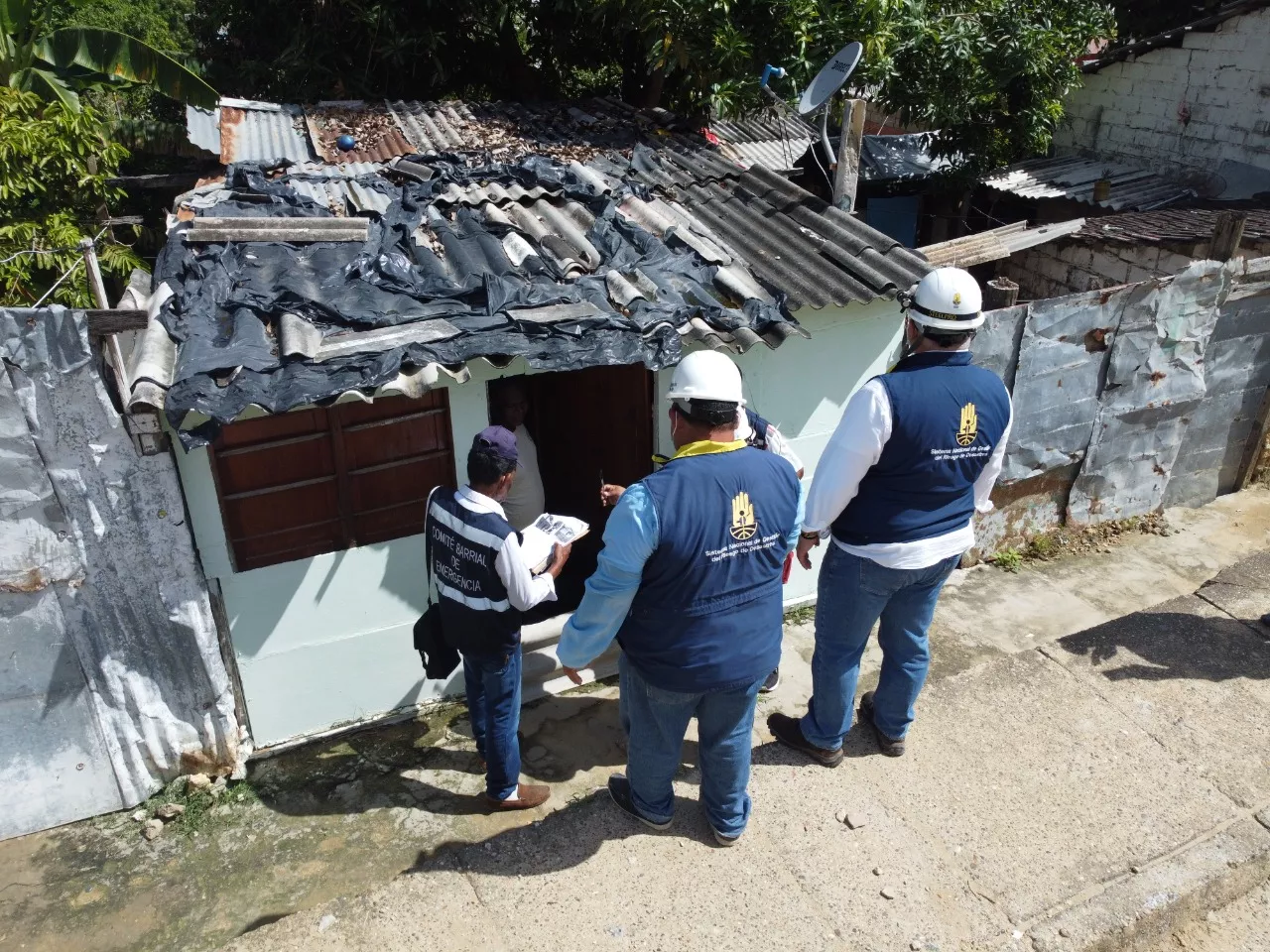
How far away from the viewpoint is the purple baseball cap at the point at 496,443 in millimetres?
3496

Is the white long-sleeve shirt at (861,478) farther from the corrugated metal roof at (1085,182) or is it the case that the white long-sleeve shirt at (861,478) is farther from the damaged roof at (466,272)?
the corrugated metal roof at (1085,182)

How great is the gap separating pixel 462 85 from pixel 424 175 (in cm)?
685

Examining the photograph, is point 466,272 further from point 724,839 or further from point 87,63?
point 87,63

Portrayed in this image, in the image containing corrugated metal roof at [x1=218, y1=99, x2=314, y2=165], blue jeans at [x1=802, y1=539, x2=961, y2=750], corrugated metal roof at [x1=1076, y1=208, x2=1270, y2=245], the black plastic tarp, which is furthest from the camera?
corrugated metal roof at [x1=1076, y1=208, x2=1270, y2=245]

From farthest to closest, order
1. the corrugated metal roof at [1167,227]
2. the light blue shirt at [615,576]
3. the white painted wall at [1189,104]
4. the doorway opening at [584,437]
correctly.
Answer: the white painted wall at [1189,104] < the corrugated metal roof at [1167,227] < the doorway opening at [584,437] < the light blue shirt at [615,576]

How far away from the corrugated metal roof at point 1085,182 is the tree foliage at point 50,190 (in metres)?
9.70

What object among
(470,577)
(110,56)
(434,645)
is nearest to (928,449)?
(470,577)

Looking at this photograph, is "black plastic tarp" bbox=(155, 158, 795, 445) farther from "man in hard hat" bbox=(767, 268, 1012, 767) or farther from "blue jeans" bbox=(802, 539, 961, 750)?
"blue jeans" bbox=(802, 539, 961, 750)

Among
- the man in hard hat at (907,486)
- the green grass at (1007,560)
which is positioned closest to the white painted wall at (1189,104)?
the green grass at (1007,560)

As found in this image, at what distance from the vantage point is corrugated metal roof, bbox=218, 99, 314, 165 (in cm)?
694

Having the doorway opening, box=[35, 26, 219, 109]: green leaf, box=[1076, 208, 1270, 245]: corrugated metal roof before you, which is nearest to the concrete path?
the doorway opening

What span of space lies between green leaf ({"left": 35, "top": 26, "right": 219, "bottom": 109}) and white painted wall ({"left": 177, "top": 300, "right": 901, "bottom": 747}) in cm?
673

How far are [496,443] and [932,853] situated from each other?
8.15ft

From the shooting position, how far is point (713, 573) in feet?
10.1
